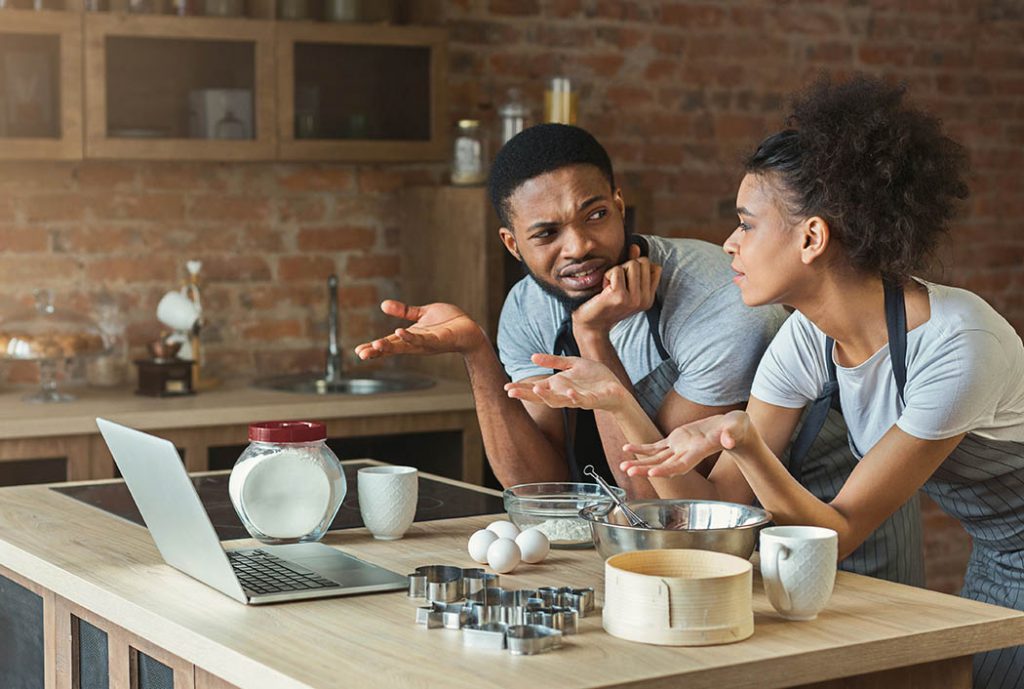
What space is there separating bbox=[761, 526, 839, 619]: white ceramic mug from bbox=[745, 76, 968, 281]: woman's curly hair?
600 mm

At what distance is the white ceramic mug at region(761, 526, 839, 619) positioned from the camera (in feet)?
5.87

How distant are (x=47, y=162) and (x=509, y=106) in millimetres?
1386

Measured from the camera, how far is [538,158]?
8.96ft

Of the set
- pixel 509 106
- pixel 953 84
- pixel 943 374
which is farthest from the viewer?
pixel 953 84

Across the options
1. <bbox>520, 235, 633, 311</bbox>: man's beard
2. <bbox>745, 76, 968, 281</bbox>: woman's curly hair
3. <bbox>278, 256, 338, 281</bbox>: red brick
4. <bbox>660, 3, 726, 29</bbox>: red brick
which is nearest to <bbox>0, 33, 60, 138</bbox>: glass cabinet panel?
<bbox>278, 256, 338, 281</bbox>: red brick

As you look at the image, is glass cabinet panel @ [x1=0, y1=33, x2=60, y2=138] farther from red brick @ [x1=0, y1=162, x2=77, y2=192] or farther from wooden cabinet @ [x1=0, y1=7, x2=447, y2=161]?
red brick @ [x1=0, y1=162, x2=77, y2=192]

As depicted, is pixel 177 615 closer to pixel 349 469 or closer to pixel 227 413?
Result: pixel 349 469

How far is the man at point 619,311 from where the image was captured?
2.69m

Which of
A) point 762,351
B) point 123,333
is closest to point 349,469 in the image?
point 762,351

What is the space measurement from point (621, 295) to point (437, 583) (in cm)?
94

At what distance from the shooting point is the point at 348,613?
1.86m

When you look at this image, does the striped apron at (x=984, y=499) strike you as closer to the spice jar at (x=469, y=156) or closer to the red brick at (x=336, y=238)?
the spice jar at (x=469, y=156)

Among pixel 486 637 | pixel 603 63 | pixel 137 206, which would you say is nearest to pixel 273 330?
pixel 137 206

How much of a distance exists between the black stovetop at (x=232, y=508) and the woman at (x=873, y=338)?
1.28 ft
